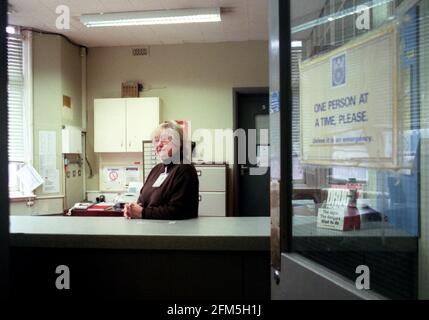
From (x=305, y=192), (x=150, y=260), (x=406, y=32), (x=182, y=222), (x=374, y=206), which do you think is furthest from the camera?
(x=182, y=222)

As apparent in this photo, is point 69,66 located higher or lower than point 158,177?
higher

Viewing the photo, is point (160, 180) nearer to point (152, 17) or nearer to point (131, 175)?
point (152, 17)

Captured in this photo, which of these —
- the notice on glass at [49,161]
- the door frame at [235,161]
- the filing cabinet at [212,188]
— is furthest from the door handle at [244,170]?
the notice on glass at [49,161]

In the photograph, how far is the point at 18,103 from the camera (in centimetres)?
398

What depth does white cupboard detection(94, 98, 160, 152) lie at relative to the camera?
14.7 feet

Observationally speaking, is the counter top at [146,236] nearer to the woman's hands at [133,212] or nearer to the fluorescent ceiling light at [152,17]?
the woman's hands at [133,212]

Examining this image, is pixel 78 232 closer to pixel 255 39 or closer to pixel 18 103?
pixel 18 103

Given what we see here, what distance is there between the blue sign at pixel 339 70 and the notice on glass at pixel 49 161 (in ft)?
13.3

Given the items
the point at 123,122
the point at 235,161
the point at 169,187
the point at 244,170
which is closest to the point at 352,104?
the point at 169,187

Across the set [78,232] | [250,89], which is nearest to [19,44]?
[250,89]

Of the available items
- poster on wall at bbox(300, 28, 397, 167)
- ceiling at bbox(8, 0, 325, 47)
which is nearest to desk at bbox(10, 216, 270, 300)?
poster on wall at bbox(300, 28, 397, 167)

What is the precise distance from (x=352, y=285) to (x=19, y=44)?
4.55m

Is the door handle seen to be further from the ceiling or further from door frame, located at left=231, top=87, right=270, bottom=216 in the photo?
the ceiling

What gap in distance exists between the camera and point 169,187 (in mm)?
1939
